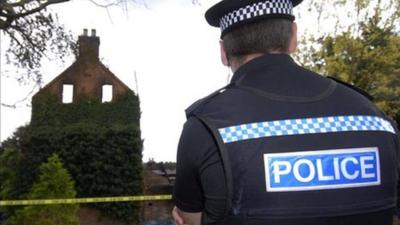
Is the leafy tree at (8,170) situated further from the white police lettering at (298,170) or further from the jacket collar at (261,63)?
the white police lettering at (298,170)

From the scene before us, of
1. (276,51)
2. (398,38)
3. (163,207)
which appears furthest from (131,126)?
(276,51)

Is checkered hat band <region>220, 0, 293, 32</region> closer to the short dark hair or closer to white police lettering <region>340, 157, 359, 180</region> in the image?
the short dark hair

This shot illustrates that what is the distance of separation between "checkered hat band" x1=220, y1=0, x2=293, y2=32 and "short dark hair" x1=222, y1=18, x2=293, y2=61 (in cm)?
3

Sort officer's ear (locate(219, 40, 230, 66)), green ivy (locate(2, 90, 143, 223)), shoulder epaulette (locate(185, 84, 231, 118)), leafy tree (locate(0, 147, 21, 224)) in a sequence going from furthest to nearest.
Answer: leafy tree (locate(0, 147, 21, 224))
green ivy (locate(2, 90, 143, 223))
officer's ear (locate(219, 40, 230, 66))
shoulder epaulette (locate(185, 84, 231, 118))

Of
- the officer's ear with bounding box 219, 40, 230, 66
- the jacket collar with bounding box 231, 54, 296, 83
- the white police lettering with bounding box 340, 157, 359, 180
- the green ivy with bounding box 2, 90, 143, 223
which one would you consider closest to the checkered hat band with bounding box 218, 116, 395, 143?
the white police lettering with bounding box 340, 157, 359, 180

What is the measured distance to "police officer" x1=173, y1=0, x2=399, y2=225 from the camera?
1630 mm


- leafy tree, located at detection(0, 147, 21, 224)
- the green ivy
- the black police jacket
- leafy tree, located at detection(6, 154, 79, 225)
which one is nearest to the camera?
the black police jacket

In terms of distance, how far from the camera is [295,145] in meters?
1.67

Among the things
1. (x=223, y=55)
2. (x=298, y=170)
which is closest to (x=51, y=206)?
(x=223, y=55)

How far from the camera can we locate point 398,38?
13508 mm

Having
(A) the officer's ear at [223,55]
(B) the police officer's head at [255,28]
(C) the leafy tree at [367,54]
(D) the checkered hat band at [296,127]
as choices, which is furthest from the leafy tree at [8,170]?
(D) the checkered hat band at [296,127]

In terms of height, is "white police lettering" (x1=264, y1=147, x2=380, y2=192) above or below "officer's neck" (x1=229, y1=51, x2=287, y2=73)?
below

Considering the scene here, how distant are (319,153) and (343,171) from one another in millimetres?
103

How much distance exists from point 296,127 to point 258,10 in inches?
18.1
